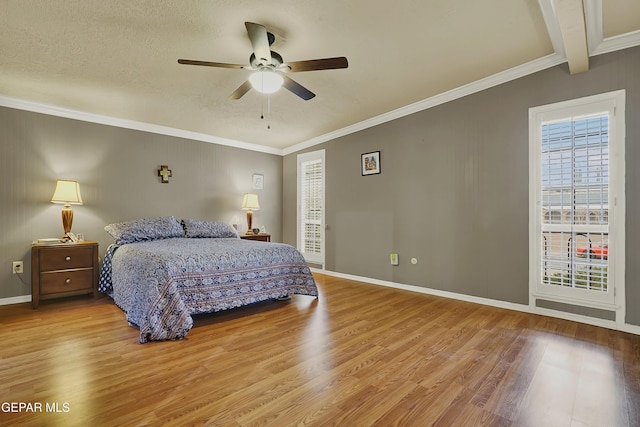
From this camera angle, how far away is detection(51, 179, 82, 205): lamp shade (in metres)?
3.46

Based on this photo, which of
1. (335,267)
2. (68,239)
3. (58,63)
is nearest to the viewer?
(58,63)

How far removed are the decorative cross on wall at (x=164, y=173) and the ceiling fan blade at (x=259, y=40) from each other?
2.99 meters

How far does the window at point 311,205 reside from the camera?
17.6 ft

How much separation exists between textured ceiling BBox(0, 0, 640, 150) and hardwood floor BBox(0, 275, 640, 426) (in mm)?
2414

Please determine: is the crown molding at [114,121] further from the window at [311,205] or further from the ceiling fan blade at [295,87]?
the ceiling fan blade at [295,87]

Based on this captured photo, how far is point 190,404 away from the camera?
62.4 inches

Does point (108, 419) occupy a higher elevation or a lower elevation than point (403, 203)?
lower

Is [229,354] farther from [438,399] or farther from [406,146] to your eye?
[406,146]

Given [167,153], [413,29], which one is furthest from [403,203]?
[167,153]

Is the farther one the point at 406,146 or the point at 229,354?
the point at 406,146

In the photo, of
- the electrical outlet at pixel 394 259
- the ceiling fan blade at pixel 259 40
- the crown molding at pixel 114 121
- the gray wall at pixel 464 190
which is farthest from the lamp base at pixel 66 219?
the electrical outlet at pixel 394 259

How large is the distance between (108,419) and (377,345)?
1705 mm

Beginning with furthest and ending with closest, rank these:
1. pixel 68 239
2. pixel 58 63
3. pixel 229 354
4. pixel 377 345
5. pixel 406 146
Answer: pixel 406 146
pixel 68 239
pixel 58 63
pixel 377 345
pixel 229 354

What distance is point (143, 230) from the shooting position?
3805 mm
